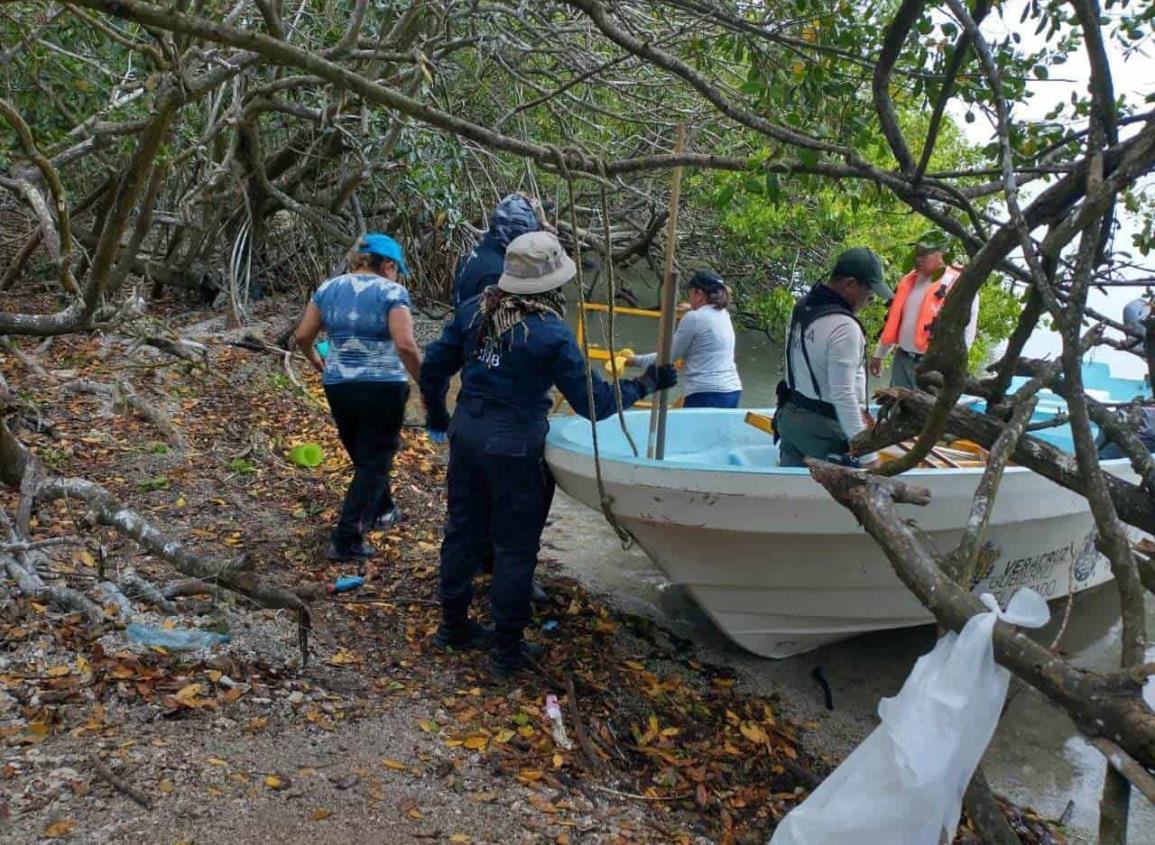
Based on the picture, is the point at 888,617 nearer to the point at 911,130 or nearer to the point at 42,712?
the point at 42,712

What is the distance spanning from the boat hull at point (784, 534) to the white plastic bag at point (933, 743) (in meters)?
1.94

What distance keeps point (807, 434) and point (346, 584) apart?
2388mm

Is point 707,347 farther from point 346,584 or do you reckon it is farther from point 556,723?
point 556,723

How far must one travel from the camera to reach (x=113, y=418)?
740 centimetres

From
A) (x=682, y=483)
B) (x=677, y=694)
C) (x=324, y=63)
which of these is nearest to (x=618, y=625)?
(x=677, y=694)

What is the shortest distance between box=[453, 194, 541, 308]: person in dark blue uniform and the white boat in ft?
2.65

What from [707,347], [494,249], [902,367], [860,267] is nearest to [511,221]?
[494,249]

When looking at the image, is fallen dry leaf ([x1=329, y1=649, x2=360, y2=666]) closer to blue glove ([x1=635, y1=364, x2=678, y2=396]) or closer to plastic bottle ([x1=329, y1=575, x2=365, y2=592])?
plastic bottle ([x1=329, y1=575, x2=365, y2=592])

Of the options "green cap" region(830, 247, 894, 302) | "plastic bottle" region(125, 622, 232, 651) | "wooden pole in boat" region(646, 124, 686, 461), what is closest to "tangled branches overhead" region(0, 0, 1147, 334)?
"wooden pole in boat" region(646, 124, 686, 461)

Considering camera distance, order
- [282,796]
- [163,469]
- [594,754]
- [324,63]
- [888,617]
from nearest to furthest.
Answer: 1. [324,63]
2. [282,796]
3. [594,754]
4. [888,617]
5. [163,469]

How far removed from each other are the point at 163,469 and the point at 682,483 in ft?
12.3

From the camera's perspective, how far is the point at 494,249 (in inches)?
202

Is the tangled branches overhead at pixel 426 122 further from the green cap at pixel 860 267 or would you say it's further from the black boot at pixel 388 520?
the black boot at pixel 388 520

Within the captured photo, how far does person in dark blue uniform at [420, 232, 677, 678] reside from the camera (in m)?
4.25
